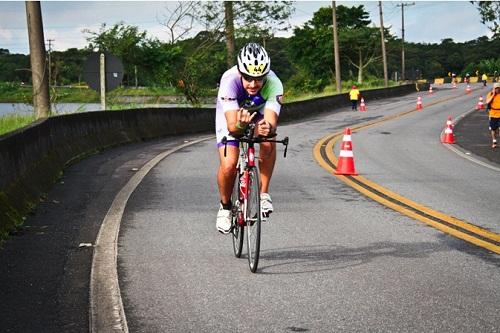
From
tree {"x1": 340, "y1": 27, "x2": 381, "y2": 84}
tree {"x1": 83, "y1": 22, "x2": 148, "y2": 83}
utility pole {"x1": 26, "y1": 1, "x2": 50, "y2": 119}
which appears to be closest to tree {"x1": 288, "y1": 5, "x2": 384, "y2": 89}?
tree {"x1": 340, "y1": 27, "x2": 381, "y2": 84}

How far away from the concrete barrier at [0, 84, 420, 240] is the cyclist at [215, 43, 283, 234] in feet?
7.63

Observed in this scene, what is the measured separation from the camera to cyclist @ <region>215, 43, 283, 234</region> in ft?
20.4

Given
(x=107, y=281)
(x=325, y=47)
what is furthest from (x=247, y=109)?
(x=325, y=47)

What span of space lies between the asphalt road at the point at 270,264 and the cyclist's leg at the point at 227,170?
1.86 feet

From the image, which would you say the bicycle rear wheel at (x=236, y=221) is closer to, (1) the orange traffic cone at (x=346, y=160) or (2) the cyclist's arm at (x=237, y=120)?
(2) the cyclist's arm at (x=237, y=120)

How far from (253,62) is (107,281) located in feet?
6.72

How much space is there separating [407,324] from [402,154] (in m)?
15.2

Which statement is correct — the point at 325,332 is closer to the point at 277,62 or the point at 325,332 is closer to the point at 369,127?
the point at 369,127

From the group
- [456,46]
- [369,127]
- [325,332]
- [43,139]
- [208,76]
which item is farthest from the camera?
[456,46]

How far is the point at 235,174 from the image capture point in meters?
6.79

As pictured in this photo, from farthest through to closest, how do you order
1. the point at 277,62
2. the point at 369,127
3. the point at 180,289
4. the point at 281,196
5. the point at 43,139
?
the point at 277,62 → the point at 369,127 → the point at 43,139 → the point at 281,196 → the point at 180,289

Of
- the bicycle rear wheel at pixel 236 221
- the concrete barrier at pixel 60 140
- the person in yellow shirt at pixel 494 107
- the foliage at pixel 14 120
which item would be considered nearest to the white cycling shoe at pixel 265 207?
the bicycle rear wheel at pixel 236 221

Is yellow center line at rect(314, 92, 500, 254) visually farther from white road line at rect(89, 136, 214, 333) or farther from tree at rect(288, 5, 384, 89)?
tree at rect(288, 5, 384, 89)

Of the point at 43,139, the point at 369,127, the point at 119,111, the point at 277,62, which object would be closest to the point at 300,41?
the point at 277,62
